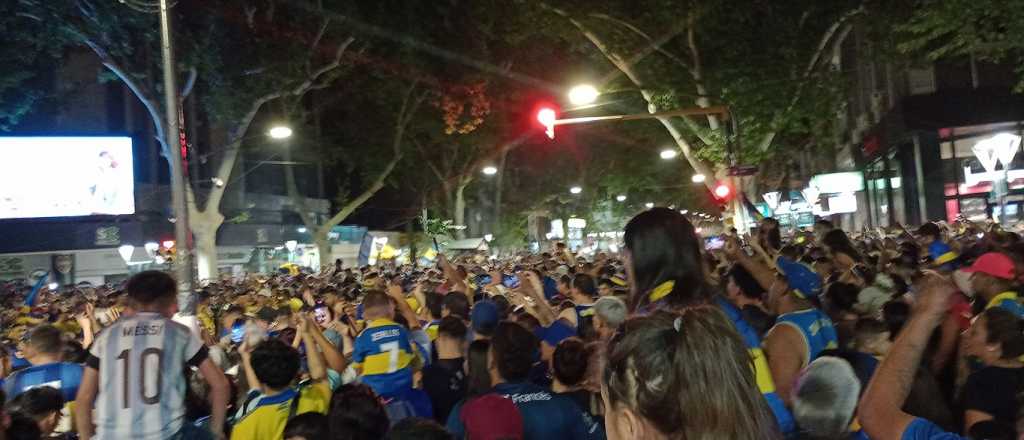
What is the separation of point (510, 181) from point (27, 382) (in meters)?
47.0

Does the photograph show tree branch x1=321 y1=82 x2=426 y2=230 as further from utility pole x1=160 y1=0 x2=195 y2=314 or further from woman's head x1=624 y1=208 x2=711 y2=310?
woman's head x1=624 y1=208 x2=711 y2=310

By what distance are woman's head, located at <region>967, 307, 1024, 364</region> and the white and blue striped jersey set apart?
4.32 metres

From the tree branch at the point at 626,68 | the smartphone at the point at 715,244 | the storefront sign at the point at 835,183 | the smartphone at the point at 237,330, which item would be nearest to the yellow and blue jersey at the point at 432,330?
the smartphone at the point at 237,330

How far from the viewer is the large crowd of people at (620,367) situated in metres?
1.92

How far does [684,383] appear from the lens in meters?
1.86

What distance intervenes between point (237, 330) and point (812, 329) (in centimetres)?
653

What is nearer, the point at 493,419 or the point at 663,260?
the point at 663,260

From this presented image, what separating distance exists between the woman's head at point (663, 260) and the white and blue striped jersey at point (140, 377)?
9.28 ft

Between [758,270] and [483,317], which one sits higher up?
[758,270]

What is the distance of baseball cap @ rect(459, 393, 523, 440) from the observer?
13.5ft

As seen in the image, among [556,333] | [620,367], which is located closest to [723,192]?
[556,333]

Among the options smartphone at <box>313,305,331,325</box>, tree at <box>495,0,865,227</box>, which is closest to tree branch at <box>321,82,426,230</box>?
tree at <box>495,0,865,227</box>

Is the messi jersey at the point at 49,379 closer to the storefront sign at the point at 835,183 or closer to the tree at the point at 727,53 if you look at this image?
the tree at the point at 727,53

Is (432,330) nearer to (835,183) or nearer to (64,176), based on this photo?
(64,176)
